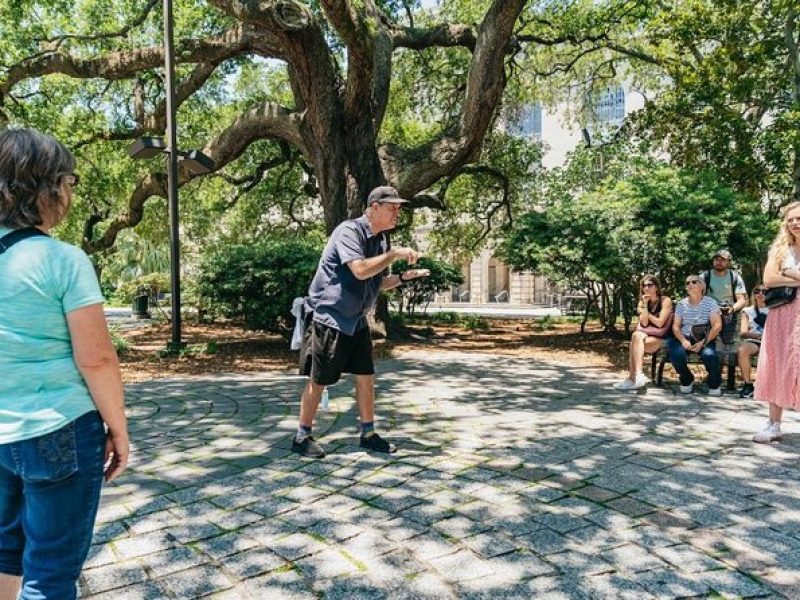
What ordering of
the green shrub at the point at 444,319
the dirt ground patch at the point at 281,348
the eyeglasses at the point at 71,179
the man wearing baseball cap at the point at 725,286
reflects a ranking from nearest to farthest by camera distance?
the eyeglasses at the point at 71,179 < the man wearing baseball cap at the point at 725,286 < the dirt ground patch at the point at 281,348 < the green shrub at the point at 444,319

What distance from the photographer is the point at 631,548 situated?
3062 millimetres

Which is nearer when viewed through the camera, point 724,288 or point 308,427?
point 308,427

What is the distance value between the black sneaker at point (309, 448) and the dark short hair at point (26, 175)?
3.04 metres

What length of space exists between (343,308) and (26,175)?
280 centimetres

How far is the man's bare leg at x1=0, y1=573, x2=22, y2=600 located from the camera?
6.52 ft

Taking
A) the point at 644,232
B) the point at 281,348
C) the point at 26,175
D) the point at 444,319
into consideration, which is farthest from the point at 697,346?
the point at 444,319

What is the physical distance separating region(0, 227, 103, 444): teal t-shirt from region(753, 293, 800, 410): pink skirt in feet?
16.6

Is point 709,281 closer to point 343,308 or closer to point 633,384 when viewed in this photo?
point 633,384

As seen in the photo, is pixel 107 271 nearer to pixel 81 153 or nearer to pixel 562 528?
pixel 81 153

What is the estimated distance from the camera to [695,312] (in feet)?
24.4

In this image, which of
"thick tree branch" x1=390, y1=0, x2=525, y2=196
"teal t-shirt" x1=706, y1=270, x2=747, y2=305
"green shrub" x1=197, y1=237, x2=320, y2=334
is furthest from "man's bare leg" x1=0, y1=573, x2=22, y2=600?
"thick tree branch" x1=390, y1=0, x2=525, y2=196

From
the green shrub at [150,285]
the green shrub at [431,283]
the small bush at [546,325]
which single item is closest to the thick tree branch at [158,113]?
the green shrub at [431,283]

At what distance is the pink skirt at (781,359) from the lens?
491 centimetres

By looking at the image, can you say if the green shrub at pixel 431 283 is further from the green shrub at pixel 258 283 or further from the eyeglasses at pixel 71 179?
the eyeglasses at pixel 71 179
